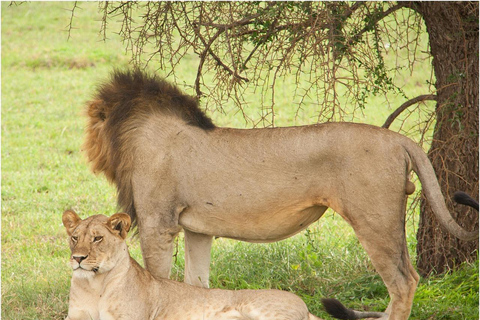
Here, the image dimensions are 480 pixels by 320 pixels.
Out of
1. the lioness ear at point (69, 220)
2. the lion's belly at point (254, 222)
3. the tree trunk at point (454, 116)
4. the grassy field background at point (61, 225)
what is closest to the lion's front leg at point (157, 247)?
the lion's belly at point (254, 222)

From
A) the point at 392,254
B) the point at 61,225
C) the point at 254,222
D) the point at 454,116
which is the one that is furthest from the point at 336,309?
the point at 61,225

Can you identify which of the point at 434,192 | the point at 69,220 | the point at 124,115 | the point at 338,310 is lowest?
the point at 338,310

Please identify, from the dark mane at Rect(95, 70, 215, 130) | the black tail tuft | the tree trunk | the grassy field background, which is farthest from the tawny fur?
the tree trunk

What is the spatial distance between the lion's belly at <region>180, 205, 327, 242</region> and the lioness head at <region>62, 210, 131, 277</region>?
1.65ft

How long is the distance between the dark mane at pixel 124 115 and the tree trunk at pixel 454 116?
182 centimetres

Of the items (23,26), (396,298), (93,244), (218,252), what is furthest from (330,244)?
(23,26)

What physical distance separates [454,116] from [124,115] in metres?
2.32

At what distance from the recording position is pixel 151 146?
→ 4.09 m

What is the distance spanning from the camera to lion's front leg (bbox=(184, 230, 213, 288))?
4.42 metres

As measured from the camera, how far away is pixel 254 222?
13.1 ft

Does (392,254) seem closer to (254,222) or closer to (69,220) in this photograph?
(254,222)

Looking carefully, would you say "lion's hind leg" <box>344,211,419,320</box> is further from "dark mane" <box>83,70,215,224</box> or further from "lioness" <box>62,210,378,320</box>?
"dark mane" <box>83,70,215,224</box>

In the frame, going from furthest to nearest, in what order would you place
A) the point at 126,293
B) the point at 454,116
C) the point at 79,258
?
the point at 454,116 < the point at 126,293 < the point at 79,258

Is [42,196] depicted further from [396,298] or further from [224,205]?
[396,298]
